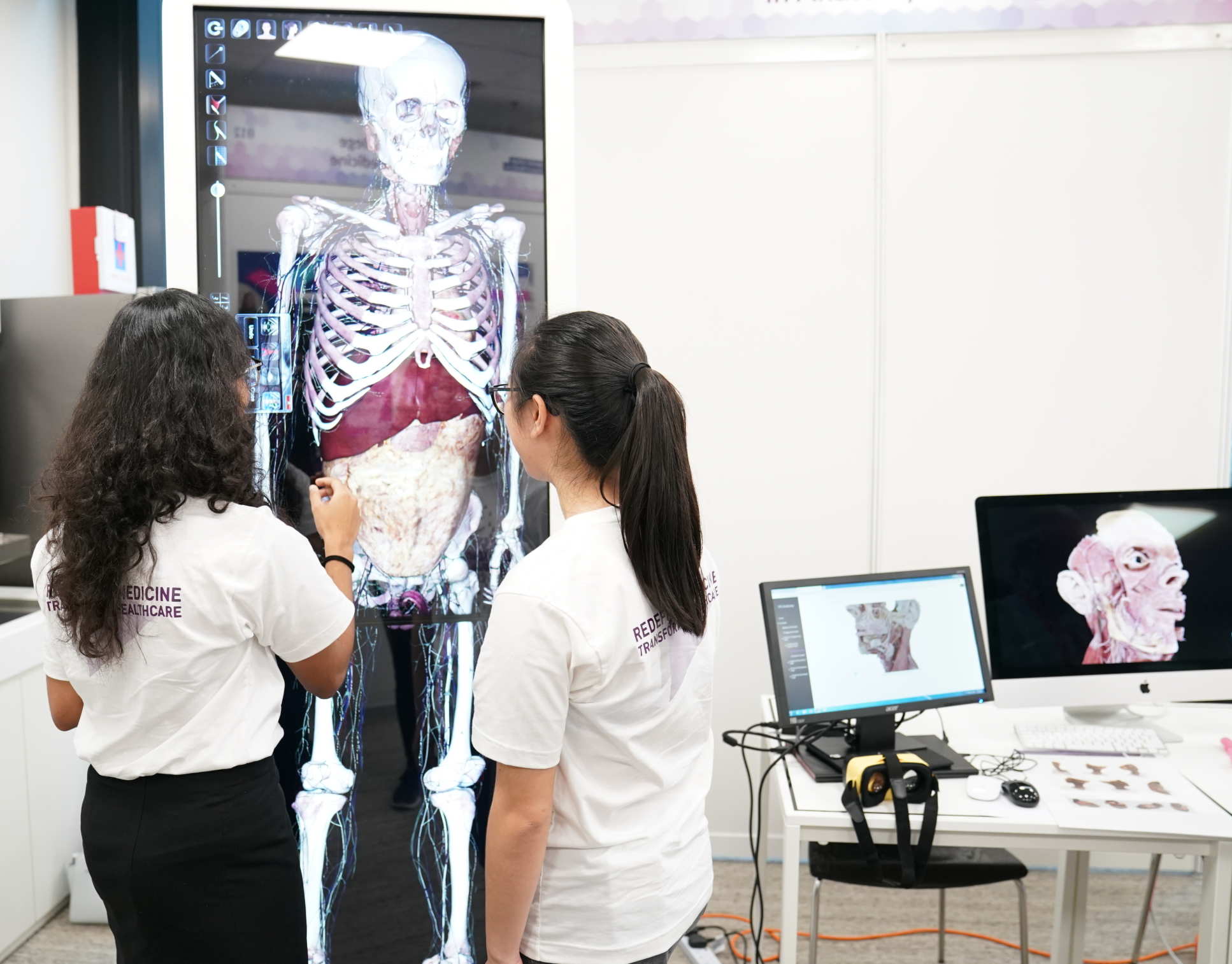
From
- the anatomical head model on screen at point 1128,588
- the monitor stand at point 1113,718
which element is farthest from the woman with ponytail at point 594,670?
the monitor stand at point 1113,718

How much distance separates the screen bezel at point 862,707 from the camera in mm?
1800

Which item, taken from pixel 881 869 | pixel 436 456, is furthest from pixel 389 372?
pixel 881 869

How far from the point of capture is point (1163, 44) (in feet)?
8.68

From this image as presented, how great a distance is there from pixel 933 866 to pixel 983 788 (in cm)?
31

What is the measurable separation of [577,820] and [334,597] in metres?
0.46

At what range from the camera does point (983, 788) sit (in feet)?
5.69

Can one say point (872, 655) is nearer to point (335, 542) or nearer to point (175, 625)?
point (335, 542)

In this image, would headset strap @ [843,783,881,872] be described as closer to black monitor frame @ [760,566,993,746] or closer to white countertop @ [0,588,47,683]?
black monitor frame @ [760,566,993,746]

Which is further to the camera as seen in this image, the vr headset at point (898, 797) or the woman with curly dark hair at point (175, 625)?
the vr headset at point (898, 797)

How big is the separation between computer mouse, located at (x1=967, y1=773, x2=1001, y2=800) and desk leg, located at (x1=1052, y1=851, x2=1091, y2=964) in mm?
461

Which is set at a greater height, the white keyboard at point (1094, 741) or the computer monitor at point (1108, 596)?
the computer monitor at point (1108, 596)

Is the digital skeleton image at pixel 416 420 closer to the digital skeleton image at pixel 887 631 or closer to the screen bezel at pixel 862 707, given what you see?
the screen bezel at pixel 862 707

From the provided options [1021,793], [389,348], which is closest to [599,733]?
[389,348]

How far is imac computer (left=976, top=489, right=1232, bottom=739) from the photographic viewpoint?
2.00 metres
